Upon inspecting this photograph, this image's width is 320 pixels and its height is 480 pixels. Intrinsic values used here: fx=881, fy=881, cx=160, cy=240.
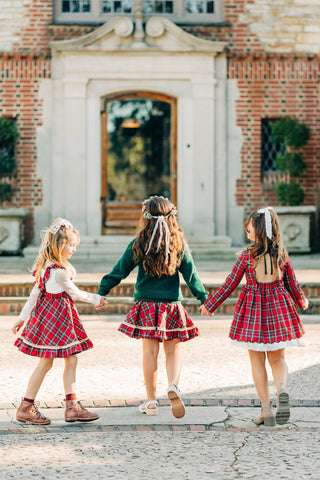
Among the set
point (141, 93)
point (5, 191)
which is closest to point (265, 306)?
point (5, 191)

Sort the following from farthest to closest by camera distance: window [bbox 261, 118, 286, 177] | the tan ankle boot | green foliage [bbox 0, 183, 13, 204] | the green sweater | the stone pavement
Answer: window [bbox 261, 118, 286, 177], green foliage [bbox 0, 183, 13, 204], the green sweater, the tan ankle boot, the stone pavement

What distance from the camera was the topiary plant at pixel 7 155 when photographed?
48.3 ft

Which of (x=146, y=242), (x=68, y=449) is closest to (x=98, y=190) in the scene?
(x=146, y=242)

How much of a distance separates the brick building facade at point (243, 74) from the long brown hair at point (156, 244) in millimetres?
9409

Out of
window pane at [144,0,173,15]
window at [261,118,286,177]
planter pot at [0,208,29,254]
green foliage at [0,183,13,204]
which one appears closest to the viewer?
planter pot at [0,208,29,254]

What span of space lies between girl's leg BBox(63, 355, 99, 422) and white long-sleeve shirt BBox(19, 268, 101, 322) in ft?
1.29

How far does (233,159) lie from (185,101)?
4.26 feet

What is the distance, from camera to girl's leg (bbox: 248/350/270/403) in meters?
5.55

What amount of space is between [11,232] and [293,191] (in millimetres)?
4793

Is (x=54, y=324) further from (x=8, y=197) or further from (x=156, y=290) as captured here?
(x=8, y=197)

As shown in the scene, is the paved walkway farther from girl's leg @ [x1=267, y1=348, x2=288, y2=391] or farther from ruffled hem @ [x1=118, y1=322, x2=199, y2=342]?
ruffled hem @ [x1=118, y1=322, x2=199, y2=342]

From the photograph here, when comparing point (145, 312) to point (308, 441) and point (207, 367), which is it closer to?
point (308, 441)

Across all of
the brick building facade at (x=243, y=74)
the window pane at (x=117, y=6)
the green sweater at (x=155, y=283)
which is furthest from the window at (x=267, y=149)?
the green sweater at (x=155, y=283)

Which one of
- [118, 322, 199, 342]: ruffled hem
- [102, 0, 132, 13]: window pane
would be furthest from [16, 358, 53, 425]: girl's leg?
A: [102, 0, 132, 13]: window pane
